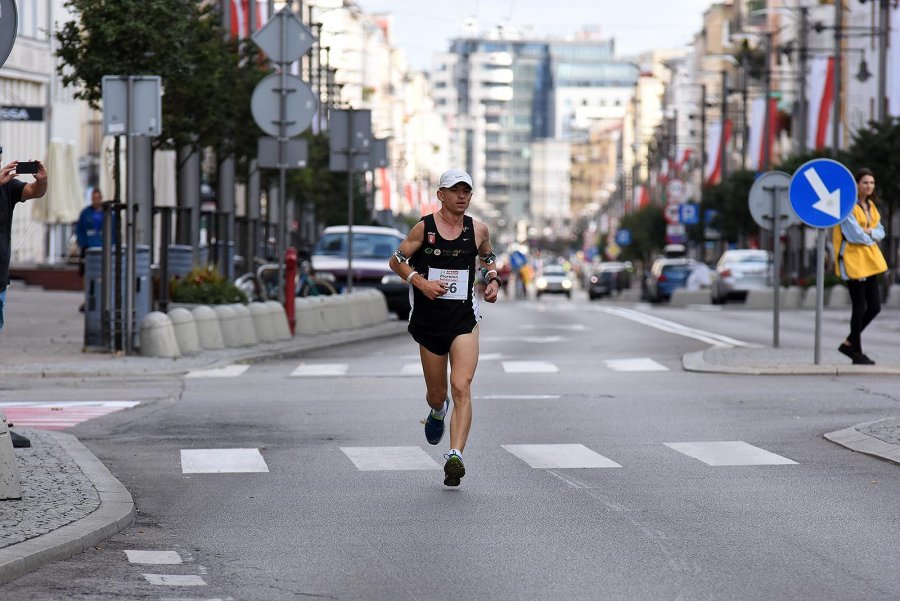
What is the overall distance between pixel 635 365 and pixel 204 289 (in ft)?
23.1

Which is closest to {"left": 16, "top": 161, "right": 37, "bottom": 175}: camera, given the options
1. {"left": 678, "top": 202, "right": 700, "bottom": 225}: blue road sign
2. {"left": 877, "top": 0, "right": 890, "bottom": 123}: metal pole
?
{"left": 877, "top": 0, "right": 890, "bottom": 123}: metal pole

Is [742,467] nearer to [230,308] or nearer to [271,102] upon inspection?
[230,308]

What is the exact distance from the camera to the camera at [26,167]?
10.4 metres

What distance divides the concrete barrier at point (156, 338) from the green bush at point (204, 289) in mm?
4577

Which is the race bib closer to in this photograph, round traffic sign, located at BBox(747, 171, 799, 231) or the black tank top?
the black tank top

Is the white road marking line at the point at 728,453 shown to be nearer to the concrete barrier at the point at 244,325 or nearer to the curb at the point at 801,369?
the curb at the point at 801,369

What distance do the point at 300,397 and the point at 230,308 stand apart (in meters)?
8.06

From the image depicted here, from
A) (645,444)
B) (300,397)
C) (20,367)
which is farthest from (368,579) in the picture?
(20,367)

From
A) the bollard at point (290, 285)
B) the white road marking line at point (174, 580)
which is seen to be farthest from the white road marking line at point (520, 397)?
the bollard at point (290, 285)

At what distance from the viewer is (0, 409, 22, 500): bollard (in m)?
9.67

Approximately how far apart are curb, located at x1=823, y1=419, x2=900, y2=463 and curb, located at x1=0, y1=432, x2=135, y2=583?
450 cm

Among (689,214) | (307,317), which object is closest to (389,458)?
(307,317)

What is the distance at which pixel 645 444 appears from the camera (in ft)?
44.3

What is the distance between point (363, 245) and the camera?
38.6m
